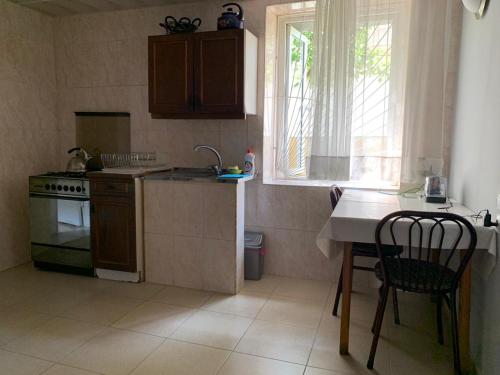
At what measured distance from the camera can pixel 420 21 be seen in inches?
98.0

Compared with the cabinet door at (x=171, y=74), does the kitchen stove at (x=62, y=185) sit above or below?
below

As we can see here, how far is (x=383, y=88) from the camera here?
272 centimetres

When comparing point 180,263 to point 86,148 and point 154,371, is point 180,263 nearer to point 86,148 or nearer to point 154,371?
point 154,371

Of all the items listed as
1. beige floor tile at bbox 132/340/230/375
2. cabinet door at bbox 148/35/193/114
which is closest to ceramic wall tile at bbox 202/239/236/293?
beige floor tile at bbox 132/340/230/375

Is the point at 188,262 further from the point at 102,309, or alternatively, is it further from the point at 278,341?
the point at 278,341

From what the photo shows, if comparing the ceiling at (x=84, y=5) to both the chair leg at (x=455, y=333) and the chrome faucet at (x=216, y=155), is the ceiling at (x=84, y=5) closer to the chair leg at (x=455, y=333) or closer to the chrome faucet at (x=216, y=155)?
the chrome faucet at (x=216, y=155)

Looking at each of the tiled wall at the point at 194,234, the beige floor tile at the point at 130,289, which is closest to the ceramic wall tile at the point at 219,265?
the tiled wall at the point at 194,234

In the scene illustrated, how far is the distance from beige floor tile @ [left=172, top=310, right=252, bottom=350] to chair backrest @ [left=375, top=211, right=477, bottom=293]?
952 millimetres

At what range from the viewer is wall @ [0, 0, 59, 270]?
324cm

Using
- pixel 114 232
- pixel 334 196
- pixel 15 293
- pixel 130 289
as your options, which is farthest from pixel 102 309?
pixel 334 196

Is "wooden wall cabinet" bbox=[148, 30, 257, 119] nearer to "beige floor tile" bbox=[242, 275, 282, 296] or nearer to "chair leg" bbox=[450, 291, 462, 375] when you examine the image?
"beige floor tile" bbox=[242, 275, 282, 296]

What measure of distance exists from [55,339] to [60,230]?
3.88 ft

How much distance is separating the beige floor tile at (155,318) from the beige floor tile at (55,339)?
0.18 m

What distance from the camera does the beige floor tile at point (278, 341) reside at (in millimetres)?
2031
